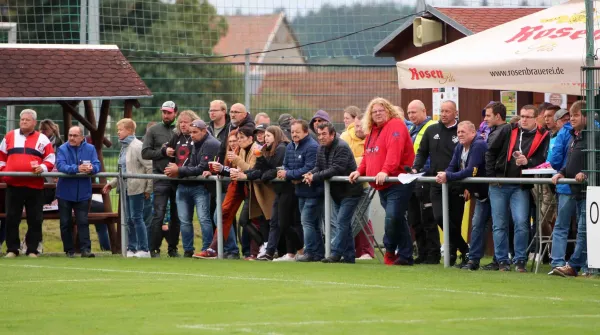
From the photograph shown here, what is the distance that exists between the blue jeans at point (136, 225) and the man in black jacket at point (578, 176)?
5.99 meters

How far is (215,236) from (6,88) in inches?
161

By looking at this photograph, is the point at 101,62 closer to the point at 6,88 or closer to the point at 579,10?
the point at 6,88

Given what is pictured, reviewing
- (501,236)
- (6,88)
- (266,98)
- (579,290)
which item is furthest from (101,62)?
(579,290)

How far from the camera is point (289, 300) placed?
37.0 feet

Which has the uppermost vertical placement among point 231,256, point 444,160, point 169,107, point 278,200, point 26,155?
point 169,107

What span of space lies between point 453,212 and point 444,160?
682mm

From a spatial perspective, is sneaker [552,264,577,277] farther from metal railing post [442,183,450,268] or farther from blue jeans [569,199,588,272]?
metal railing post [442,183,450,268]

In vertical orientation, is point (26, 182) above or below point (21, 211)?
above

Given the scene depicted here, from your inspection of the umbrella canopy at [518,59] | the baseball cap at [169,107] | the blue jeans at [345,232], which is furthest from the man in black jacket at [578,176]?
the baseball cap at [169,107]

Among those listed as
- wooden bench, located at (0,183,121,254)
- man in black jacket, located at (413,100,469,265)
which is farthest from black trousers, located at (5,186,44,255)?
man in black jacket, located at (413,100,469,265)

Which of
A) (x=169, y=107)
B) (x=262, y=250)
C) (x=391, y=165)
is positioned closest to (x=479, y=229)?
(x=391, y=165)

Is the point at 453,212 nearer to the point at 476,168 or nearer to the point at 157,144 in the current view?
the point at 476,168

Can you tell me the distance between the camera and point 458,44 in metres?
14.9

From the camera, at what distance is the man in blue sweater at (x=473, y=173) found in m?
14.9
